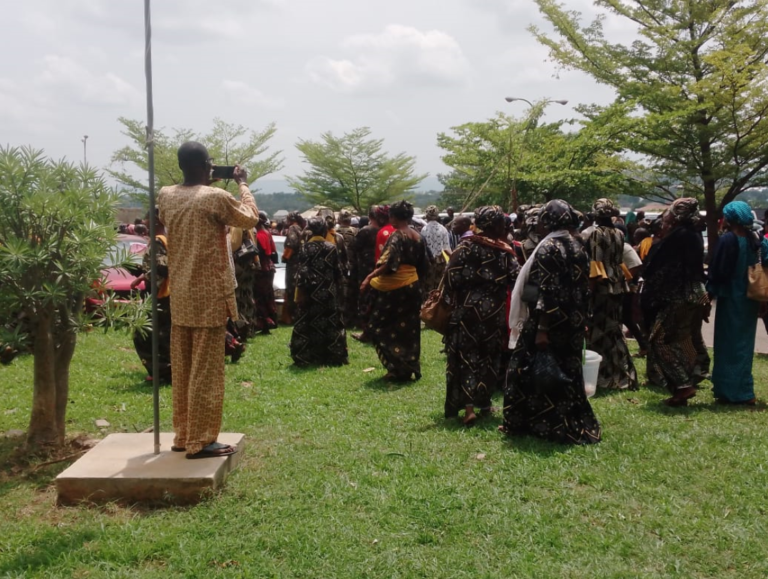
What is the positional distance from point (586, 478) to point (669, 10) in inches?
678

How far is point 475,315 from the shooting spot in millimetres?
6305

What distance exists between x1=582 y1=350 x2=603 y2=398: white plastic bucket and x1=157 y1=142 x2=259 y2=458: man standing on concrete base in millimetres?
3649

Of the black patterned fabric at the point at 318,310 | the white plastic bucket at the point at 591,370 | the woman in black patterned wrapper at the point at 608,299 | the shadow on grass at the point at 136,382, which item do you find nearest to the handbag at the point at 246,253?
the black patterned fabric at the point at 318,310

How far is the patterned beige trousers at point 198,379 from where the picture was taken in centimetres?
477

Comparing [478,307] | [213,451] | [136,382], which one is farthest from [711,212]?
[213,451]

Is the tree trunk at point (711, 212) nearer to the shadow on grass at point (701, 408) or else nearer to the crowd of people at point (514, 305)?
the crowd of people at point (514, 305)

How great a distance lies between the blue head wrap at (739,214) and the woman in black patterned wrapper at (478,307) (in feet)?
6.92

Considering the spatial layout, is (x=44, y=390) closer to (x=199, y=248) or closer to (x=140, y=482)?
(x=140, y=482)

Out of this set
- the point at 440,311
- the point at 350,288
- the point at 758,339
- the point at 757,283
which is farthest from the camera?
the point at 350,288

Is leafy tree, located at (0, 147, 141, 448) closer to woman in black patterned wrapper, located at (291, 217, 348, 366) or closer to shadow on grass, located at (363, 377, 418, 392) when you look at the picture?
shadow on grass, located at (363, 377, 418, 392)

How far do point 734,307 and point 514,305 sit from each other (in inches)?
100

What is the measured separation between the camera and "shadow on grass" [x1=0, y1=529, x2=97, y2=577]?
3.82 meters

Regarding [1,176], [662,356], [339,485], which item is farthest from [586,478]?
[1,176]

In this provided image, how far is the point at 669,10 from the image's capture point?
18766 mm
